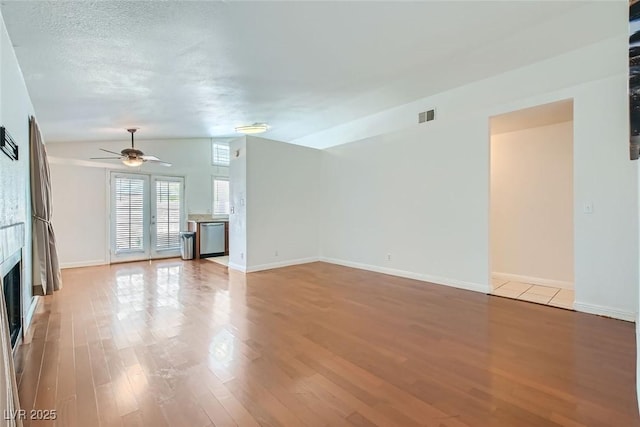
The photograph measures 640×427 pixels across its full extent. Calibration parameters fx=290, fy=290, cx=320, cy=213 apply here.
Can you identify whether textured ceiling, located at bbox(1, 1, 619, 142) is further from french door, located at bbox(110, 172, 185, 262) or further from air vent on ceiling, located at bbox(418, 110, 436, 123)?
french door, located at bbox(110, 172, 185, 262)

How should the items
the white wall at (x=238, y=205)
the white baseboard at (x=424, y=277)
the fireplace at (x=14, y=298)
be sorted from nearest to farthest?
1. the fireplace at (x=14, y=298)
2. the white baseboard at (x=424, y=277)
3. the white wall at (x=238, y=205)

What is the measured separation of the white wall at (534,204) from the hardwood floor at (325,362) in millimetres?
1399

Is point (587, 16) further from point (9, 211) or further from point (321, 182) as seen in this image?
point (9, 211)

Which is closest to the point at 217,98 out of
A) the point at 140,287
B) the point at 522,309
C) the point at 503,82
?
the point at 140,287

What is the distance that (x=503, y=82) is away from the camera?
4.26 meters

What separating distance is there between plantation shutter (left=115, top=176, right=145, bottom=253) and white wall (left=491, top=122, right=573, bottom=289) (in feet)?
25.6

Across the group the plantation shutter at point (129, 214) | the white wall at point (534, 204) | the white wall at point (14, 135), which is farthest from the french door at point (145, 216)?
the white wall at point (534, 204)

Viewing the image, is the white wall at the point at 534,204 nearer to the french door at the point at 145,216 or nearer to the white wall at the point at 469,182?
the white wall at the point at 469,182

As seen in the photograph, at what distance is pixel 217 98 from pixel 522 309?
5052 millimetres

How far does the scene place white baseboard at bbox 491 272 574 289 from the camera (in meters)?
4.46

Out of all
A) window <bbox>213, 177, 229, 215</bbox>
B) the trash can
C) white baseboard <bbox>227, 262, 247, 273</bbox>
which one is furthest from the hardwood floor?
window <bbox>213, 177, 229, 215</bbox>

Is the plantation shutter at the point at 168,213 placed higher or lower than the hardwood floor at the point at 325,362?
higher

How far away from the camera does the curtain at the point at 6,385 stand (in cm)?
133

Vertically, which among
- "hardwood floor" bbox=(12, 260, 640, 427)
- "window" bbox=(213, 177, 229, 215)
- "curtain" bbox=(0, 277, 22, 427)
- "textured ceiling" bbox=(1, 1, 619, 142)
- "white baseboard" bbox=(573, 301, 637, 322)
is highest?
"textured ceiling" bbox=(1, 1, 619, 142)
